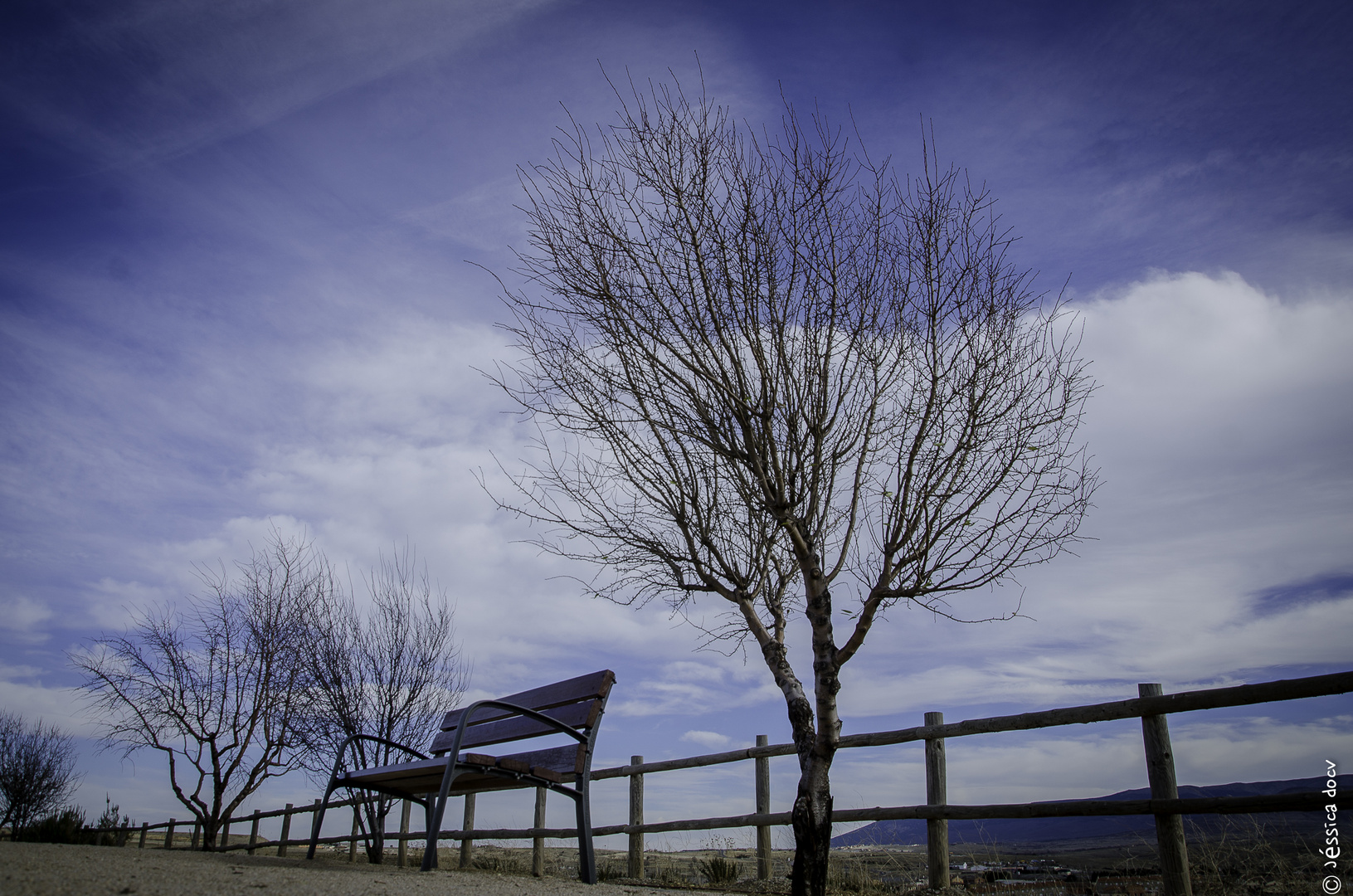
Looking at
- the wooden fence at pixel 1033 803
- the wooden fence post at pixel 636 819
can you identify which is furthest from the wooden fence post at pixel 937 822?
the wooden fence post at pixel 636 819

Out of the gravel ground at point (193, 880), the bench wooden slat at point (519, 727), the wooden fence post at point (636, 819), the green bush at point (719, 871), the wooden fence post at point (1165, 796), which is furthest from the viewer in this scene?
the wooden fence post at point (636, 819)

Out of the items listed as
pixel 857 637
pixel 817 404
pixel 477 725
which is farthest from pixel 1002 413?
pixel 477 725

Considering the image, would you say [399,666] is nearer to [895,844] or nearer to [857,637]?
[895,844]

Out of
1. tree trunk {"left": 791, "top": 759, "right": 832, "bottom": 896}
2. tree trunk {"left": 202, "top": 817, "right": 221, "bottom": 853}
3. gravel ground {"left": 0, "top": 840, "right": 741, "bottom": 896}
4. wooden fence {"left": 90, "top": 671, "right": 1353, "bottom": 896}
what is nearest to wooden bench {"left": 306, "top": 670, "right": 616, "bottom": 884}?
gravel ground {"left": 0, "top": 840, "right": 741, "bottom": 896}

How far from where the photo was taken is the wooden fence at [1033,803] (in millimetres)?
3977

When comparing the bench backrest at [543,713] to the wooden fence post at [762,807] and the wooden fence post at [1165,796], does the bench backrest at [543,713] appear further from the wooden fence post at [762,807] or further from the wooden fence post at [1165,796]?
the wooden fence post at [1165,796]

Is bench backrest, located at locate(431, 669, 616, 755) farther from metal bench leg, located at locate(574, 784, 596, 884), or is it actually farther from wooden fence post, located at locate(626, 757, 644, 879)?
wooden fence post, located at locate(626, 757, 644, 879)

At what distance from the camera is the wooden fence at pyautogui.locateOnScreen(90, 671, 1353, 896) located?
3.98 metres

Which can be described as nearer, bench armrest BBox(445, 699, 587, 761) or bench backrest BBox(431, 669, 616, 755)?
bench armrest BBox(445, 699, 587, 761)

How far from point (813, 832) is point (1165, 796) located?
2.00 m

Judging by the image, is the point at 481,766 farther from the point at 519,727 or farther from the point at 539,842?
the point at 539,842

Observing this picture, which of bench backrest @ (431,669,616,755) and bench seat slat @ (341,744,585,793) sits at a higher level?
bench backrest @ (431,669,616,755)

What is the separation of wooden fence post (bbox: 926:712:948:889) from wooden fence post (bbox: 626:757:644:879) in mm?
3058

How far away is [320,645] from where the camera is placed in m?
10.1
